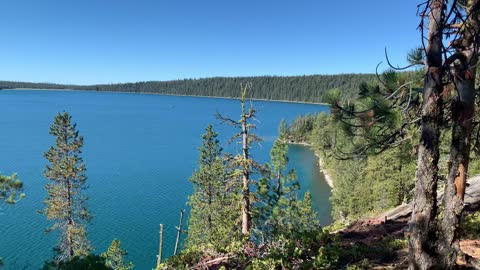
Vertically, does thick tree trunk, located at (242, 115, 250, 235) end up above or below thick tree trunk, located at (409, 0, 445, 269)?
below

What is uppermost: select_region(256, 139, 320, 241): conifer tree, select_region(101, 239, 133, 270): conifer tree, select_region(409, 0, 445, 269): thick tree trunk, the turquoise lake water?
select_region(409, 0, 445, 269): thick tree trunk

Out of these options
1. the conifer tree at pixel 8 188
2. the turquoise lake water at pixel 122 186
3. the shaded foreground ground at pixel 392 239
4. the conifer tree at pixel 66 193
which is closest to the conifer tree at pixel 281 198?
the turquoise lake water at pixel 122 186

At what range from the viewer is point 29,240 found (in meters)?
28.5

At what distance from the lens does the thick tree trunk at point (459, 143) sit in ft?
13.2

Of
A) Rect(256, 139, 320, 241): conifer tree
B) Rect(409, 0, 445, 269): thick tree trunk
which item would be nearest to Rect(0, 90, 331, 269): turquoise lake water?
Rect(256, 139, 320, 241): conifer tree

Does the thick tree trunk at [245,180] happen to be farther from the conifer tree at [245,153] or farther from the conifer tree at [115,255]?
the conifer tree at [115,255]

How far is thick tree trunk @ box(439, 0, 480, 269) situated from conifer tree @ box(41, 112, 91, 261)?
21.7 meters

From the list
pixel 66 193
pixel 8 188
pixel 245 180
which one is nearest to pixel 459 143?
pixel 245 180

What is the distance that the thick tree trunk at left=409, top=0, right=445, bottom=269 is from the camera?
150 inches

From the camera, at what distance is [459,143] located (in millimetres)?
4258

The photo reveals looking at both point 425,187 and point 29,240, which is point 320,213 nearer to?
point 29,240

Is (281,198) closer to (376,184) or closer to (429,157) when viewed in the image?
(376,184)

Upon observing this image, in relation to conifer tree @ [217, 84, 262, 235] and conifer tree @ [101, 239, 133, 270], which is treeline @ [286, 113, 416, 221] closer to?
conifer tree @ [217, 84, 262, 235]

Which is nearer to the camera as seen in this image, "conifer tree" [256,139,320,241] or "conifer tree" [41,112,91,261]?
"conifer tree" [41,112,91,261]
